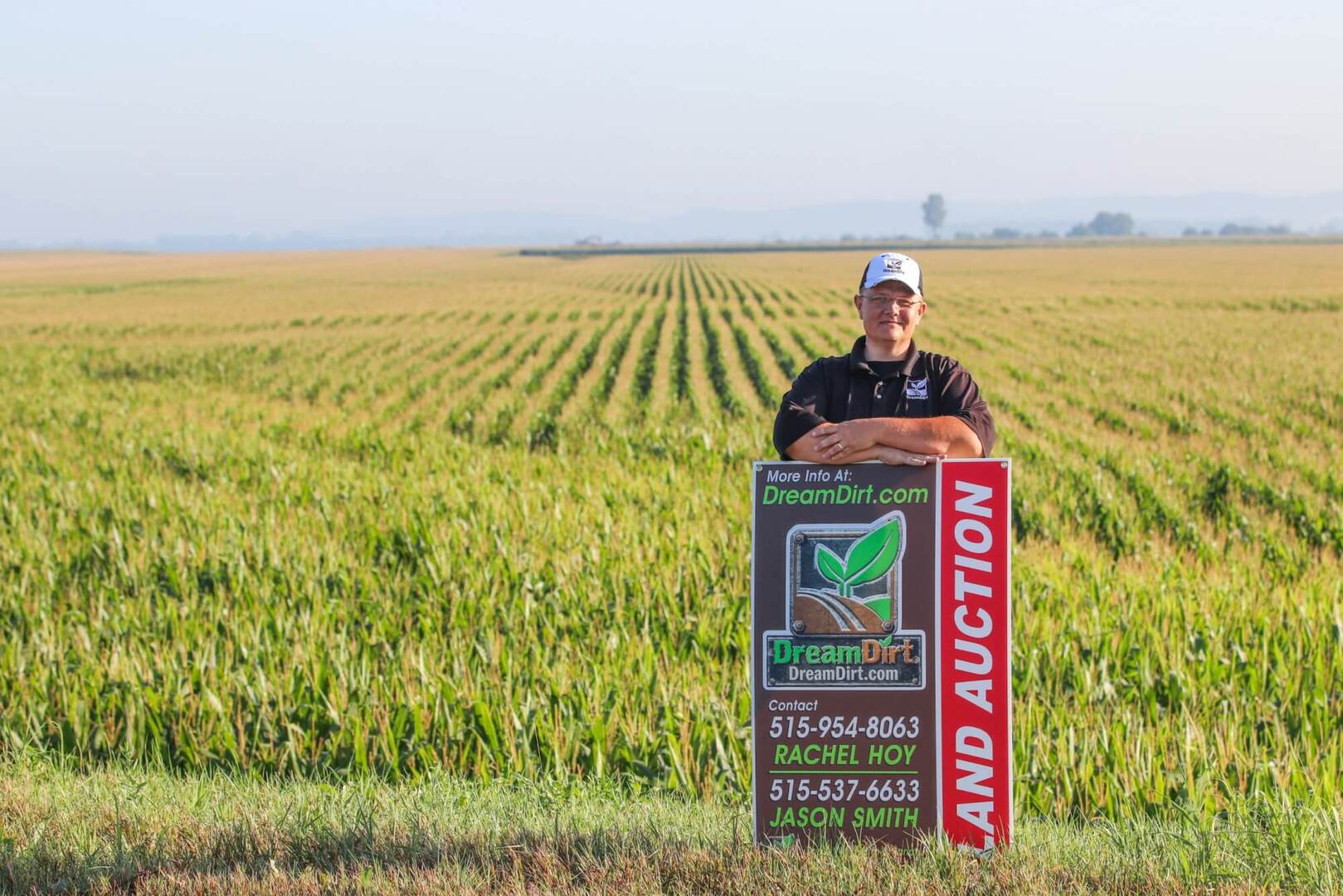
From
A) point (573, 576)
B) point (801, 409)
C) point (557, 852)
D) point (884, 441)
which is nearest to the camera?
point (884, 441)

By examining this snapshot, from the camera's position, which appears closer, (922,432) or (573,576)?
(922,432)

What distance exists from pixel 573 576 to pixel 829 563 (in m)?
4.15

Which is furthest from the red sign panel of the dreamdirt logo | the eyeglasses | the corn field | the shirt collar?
the corn field

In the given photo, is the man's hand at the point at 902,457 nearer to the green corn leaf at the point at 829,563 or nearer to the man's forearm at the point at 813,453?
the man's forearm at the point at 813,453

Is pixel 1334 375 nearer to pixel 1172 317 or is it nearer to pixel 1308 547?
pixel 1308 547

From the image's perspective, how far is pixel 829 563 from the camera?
3.62m

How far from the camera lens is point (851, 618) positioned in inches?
143

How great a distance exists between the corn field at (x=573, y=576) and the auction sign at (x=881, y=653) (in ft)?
3.73

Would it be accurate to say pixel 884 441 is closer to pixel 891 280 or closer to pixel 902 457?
pixel 902 457

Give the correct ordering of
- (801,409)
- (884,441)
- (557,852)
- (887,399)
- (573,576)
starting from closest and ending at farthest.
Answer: (884,441), (557,852), (801,409), (887,399), (573,576)

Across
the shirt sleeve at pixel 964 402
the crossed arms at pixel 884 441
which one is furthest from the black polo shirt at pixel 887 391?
the crossed arms at pixel 884 441

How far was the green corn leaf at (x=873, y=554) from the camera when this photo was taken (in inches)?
142

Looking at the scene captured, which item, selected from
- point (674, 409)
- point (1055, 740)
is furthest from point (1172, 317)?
point (1055, 740)

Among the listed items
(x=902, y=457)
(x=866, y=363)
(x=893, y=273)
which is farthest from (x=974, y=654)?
(x=893, y=273)
